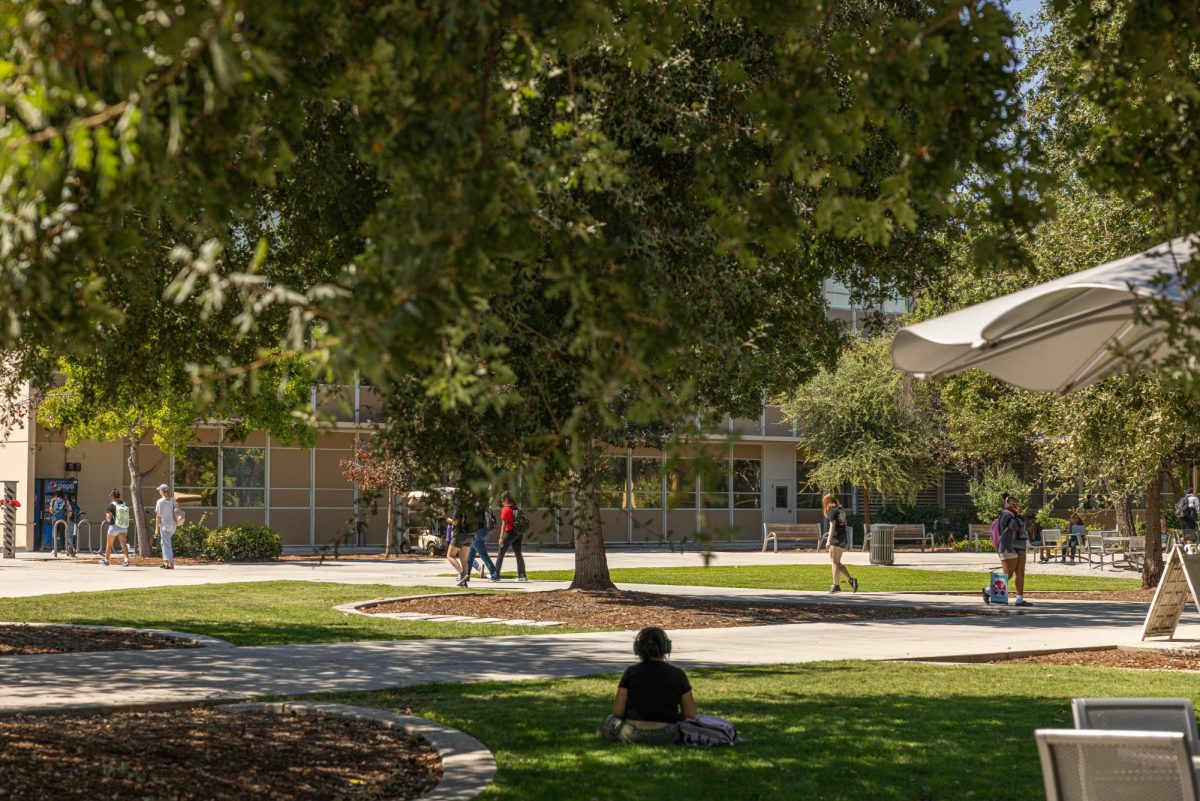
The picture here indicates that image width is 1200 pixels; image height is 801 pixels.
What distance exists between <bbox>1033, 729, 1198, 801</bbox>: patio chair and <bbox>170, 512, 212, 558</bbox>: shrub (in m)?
32.4

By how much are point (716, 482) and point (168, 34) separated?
197 cm

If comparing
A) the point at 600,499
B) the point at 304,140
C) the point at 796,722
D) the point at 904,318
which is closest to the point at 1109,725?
the point at 600,499

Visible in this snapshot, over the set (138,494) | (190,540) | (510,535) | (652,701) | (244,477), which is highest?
(244,477)

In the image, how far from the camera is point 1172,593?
45.8 ft

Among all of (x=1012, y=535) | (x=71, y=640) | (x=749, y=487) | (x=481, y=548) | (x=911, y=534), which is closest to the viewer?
(x=71, y=640)

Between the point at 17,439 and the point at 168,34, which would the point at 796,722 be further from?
the point at 17,439

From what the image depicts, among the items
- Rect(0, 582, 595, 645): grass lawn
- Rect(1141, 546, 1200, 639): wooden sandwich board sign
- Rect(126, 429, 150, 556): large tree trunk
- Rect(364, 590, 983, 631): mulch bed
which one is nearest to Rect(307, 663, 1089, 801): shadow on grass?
Rect(1141, 546, 1200, 639): wooden sandwich board sign

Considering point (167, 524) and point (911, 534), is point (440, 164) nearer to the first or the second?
point (167, 524)

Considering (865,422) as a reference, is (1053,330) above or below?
below

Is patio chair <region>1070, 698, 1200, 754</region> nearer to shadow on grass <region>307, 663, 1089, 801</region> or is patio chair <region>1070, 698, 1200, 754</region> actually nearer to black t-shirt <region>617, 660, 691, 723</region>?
shadow on grass <region>307, 663, 1089, 801</region>

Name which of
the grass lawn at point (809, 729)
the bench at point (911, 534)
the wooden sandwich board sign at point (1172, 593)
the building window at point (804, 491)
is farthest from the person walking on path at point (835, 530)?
the building window at point (804, 491)

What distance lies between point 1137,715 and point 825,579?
22821mm

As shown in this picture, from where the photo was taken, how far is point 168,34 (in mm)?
2957

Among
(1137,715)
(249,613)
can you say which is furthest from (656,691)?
(249,613)
